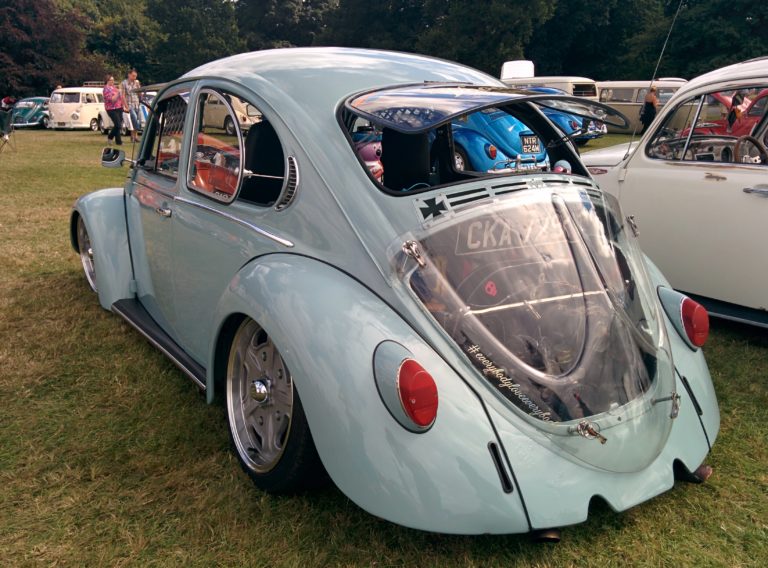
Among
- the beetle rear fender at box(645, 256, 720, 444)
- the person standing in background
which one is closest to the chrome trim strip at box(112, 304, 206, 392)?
the beetle rear fender at box(645, 256, 720, 444)

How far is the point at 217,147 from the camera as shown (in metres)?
3.27

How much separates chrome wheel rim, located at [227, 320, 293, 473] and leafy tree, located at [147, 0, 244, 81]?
176ft

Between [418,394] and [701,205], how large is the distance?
3.47 metres

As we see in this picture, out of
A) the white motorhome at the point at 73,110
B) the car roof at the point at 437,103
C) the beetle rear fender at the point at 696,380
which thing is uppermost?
the car roof at the point at 437,103

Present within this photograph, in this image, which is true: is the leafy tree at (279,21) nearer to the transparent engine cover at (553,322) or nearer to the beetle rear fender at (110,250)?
the beetle rear fender at (110,250)

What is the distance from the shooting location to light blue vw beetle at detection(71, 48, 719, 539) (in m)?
2.09

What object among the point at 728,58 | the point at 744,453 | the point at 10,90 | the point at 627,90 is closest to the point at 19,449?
the point at 744,453

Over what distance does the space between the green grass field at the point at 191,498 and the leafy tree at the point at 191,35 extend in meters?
53.0

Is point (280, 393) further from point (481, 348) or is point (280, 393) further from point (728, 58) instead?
point (728, 58)

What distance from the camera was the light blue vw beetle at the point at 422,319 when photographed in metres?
2.09

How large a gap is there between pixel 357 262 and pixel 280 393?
0.65 m

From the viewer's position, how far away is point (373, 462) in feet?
6.76

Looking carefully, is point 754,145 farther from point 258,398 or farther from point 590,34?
point 590,34

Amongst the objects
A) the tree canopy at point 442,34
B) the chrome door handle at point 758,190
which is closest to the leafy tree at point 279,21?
the tree canopy at point 442,34
